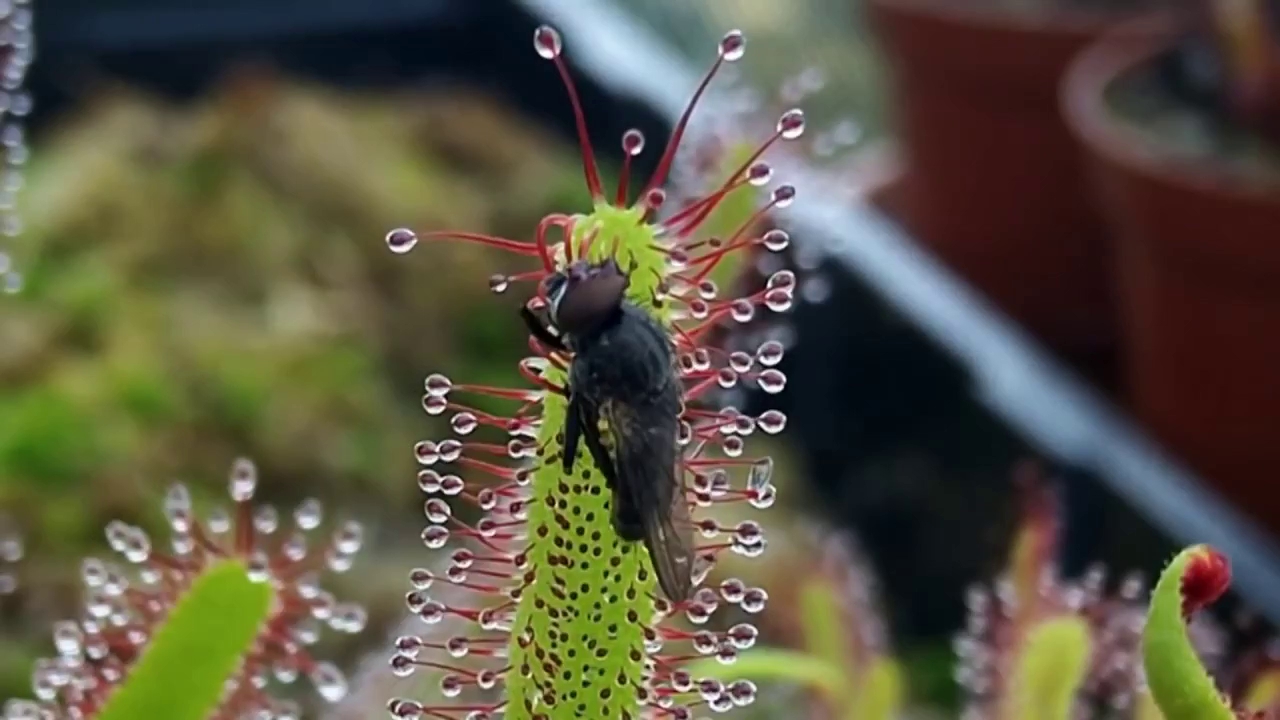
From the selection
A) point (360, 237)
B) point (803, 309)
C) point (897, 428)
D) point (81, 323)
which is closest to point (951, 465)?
point (897, 428)

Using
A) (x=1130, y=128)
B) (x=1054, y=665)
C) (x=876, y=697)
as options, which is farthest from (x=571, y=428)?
(x=1130, y=128)

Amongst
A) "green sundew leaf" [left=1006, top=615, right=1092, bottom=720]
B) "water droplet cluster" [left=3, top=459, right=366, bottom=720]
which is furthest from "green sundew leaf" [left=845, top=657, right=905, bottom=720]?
"water droplet cluster" [left=3, top=459, right=366, bottom=720]

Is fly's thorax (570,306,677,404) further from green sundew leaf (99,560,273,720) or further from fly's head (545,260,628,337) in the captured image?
green sundew leaf (99,560,273,720)

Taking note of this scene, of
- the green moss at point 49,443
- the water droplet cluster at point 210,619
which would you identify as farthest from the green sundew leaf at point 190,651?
the green moss at point 49,443

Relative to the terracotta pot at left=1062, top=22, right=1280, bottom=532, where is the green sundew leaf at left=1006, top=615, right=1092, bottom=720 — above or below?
below

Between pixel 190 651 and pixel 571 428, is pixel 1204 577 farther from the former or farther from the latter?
pixel 190 651

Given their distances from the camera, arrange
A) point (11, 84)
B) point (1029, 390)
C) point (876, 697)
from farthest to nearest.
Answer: point (1029, 390) → point (876, 697) → point (11, 84)

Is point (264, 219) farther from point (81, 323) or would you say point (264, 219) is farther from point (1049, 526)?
point (1049, 526)
